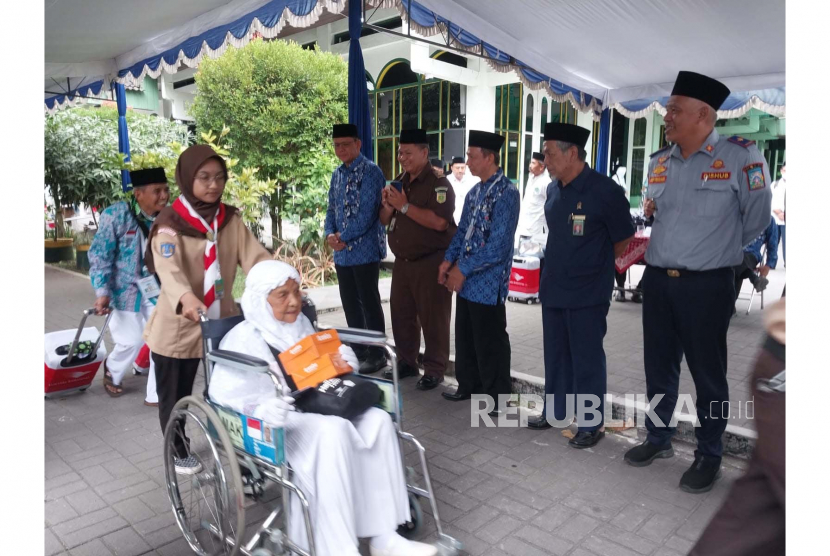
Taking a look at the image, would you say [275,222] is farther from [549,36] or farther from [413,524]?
[413,524]

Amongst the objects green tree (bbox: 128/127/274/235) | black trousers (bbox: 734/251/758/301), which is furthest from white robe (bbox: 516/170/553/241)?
green tree (bbox: 128/127/274/235)

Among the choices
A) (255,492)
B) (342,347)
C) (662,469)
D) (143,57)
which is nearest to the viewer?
(342,347)

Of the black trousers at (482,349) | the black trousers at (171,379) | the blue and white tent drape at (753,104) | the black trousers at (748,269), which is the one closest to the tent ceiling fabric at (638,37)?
the blue and white tent drape at (753,104)

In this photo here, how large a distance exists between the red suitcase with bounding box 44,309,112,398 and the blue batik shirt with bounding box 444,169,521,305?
2659 mm

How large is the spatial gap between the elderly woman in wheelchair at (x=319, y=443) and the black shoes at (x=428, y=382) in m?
2.04

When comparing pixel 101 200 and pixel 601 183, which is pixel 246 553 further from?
pixel 101 200

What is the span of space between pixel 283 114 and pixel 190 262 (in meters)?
7.10

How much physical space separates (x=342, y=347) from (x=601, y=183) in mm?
1759

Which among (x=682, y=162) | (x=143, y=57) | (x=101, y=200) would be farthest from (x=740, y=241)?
(x=101, y=200)

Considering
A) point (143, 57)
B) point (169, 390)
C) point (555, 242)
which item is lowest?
point (169, 390)

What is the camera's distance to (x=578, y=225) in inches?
138

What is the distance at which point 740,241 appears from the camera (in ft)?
10.2

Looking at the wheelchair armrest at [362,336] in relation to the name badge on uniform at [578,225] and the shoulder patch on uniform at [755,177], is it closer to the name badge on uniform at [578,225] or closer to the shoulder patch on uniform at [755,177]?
the name badge on uniform at [578,225]

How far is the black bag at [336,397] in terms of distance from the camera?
250cm
